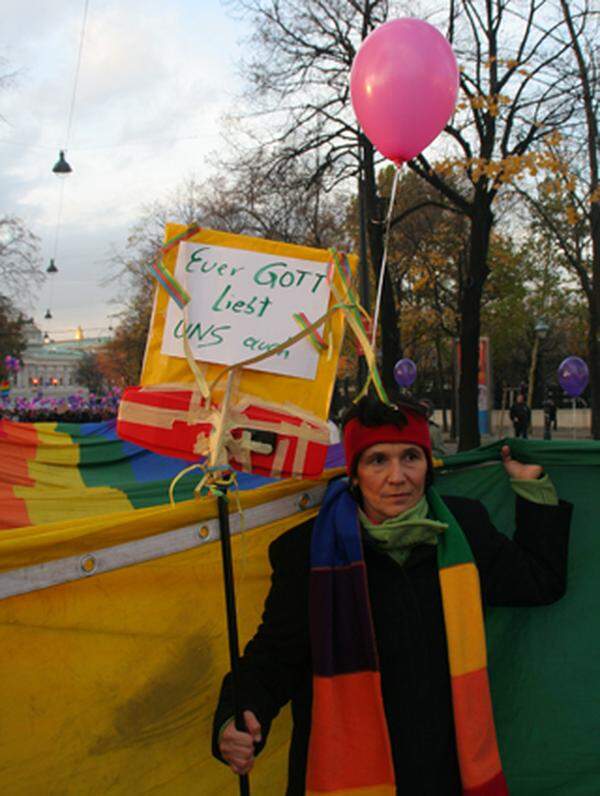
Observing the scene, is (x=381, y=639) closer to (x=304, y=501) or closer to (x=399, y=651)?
(x=399, y=651)

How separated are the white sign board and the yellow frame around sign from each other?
22 mm

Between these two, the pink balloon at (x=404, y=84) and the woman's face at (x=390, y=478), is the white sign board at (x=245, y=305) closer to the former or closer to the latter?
the woman's face at (x=390, y=478)

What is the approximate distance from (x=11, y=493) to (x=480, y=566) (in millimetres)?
4862

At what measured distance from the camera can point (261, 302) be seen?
242cm

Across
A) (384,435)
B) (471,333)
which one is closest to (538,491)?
(384,435)

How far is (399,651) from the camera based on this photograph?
1999mm

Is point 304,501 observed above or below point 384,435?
below

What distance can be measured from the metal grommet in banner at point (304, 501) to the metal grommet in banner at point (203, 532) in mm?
383

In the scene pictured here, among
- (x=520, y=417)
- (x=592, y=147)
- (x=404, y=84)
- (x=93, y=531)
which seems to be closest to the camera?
(x=93, y=531)

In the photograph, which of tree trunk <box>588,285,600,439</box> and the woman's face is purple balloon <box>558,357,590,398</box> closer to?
tree trunk <box>588,285,600,439</box>

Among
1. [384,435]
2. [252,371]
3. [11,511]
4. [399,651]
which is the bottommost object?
[11,511]

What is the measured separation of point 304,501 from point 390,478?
1.50 feet

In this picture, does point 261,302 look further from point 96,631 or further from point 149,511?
point 96,631

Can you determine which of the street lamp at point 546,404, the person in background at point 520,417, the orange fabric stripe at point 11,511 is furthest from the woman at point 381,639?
the person in background at point 520,417
